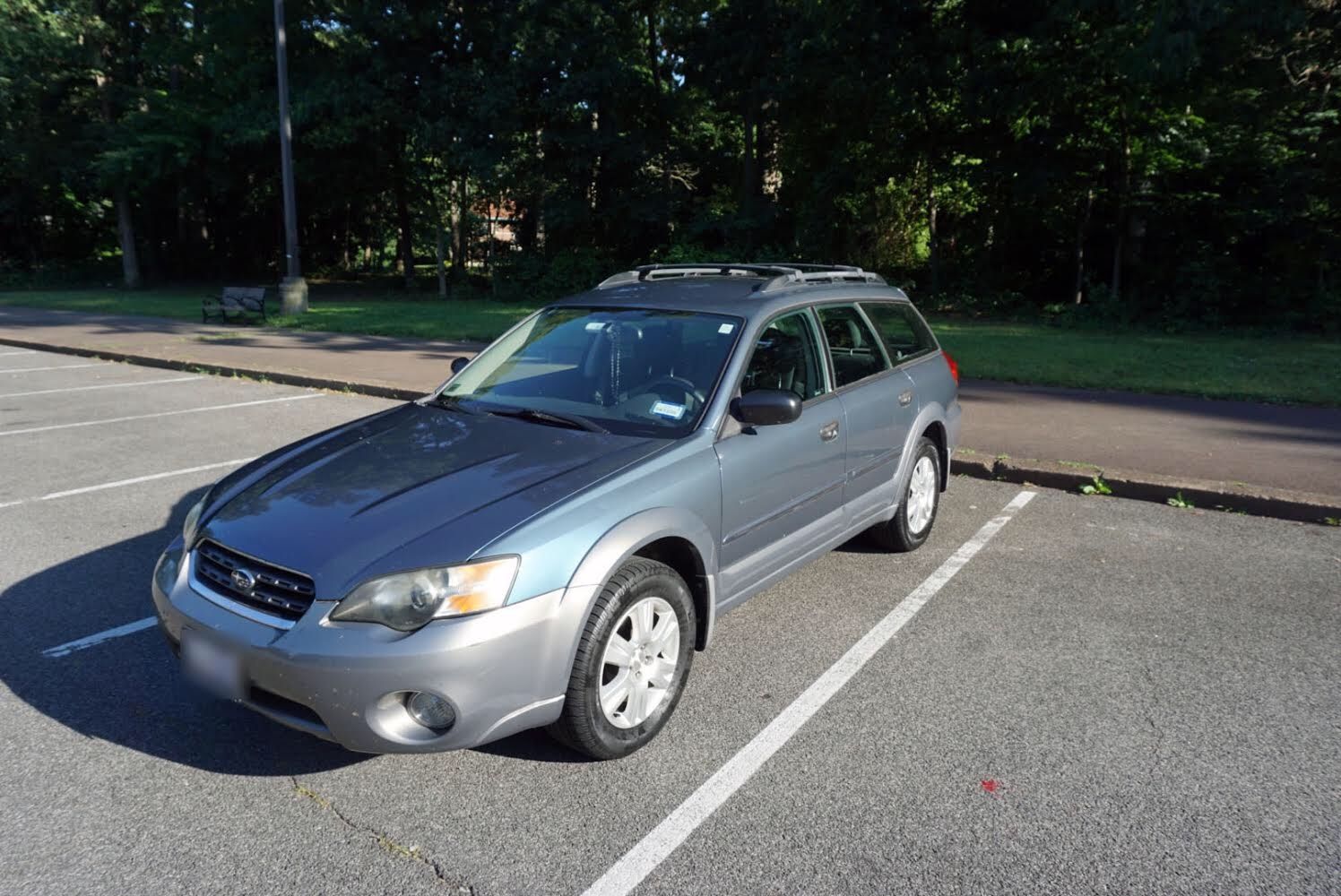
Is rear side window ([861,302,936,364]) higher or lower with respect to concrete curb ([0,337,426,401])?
higher

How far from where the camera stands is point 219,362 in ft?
44.1

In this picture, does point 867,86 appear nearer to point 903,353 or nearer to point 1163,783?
point 903,353

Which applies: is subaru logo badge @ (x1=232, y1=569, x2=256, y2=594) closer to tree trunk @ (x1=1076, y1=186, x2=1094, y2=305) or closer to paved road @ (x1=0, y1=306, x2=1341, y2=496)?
paved road @ (x1=0, y1=306, x2=1341, y2=496)

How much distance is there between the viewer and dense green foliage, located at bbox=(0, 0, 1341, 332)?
17656 mm

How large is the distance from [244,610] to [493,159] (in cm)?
2459

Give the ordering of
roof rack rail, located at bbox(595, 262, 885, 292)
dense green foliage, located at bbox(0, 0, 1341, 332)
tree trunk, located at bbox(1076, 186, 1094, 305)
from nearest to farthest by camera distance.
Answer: roof rack rail, located at bbox(595, 262, 885, 292), dense green foliage, located at bbox(0, 0, 1341, 332), tree trunk, located at bbox(1076, 186, 1094, 305)

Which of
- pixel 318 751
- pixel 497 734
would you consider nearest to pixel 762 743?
pixel 497 734

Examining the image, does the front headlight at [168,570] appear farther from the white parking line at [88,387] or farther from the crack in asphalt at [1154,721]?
the white parking line at [88,387]

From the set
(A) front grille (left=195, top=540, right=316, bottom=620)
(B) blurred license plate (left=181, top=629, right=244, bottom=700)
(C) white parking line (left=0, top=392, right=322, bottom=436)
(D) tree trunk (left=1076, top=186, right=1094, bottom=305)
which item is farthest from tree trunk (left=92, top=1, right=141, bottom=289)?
(B) blurred license plate (left=181, top=629, right=244, bottom=700)

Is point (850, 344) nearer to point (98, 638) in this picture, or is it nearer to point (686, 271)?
point (686, 271)

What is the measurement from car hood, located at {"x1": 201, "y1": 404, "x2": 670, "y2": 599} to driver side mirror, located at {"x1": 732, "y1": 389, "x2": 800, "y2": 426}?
42cm

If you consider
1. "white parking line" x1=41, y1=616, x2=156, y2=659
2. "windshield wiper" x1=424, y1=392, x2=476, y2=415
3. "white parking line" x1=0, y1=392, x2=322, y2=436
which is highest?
"windshield wiper" x1=424, y1=392, x2=476, y2=415

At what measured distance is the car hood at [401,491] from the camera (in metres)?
3.06

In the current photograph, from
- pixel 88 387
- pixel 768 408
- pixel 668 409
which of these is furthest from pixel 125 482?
pixel 88 387
